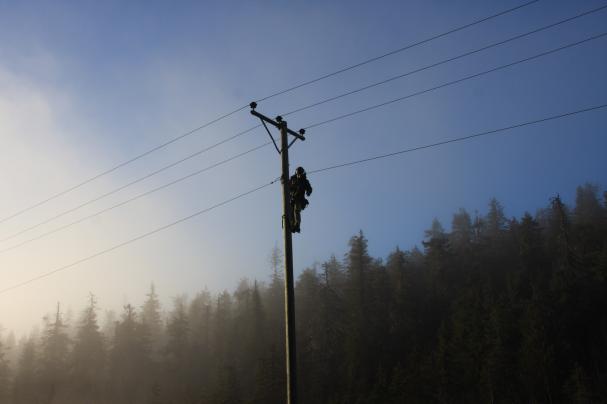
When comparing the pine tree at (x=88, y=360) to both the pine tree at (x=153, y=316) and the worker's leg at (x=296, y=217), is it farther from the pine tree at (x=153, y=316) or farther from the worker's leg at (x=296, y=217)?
the worker's leg at (x=296, y=217)

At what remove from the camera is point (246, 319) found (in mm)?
104312

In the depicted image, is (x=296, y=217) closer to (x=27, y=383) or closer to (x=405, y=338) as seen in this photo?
(x=405, y=338)

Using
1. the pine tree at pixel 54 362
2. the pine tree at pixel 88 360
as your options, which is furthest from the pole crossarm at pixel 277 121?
the pine tree at pixel 88 360

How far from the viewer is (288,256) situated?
13633 millimetres

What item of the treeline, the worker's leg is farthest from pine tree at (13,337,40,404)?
the worker's leg

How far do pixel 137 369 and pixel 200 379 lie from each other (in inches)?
477

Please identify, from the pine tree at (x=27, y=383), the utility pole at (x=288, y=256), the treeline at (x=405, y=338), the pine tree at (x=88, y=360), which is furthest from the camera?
Result: the pine tree at (x=88, y=360)

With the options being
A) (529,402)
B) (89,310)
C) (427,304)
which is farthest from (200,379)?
(529,402)

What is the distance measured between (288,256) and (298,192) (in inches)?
81.3

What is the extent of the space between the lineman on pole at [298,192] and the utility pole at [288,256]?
0.27 metres

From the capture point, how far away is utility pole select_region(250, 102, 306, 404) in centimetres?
1285

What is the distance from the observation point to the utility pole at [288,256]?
12.9 metres

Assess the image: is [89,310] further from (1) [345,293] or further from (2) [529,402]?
(2) [529,402]

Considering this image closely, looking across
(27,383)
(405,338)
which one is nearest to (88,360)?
(27,383)
